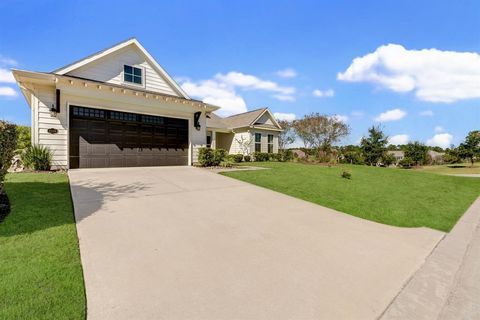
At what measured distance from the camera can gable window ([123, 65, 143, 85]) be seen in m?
11.7

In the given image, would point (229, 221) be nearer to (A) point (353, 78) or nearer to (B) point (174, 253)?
(B) point (174, 253)

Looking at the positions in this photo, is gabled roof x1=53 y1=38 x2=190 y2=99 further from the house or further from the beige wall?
the beige wall

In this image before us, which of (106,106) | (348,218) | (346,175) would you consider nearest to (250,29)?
(106,106)

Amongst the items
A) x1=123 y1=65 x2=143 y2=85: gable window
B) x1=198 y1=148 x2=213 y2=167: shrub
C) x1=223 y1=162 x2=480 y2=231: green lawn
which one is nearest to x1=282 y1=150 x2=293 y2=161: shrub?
x1=198 y1=148 x2=213 y2=167: shrub

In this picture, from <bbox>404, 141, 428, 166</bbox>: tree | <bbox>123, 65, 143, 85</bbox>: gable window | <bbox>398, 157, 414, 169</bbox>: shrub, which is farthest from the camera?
<bbox>404, 141, 428, 166</bbox>: tree

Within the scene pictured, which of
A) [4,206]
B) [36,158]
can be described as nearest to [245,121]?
[36,158]

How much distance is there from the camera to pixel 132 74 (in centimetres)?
1195

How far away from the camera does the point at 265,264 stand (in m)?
2.88

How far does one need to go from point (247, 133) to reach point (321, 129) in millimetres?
13880

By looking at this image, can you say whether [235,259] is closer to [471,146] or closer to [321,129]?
[321,129]

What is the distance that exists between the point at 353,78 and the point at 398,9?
9.04 m

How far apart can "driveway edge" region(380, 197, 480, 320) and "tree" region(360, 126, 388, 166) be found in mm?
25730

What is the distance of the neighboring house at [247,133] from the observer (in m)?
21.6

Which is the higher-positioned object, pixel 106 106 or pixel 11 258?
pixel 106 106
